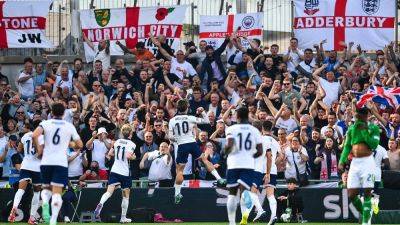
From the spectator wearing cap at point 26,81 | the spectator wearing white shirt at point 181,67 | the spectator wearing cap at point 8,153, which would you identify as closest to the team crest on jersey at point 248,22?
the spectator wearing white shirt at point 181,67

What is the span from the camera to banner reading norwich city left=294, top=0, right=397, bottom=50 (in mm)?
35625

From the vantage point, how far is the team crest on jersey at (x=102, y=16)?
36.6m

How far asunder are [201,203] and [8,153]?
509 centimetres

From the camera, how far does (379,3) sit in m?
35.8

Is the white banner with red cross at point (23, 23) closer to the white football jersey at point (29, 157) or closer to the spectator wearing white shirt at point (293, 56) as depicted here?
the spectator wearing white shirt at point (293, 56)

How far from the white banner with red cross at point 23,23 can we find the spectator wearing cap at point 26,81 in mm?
1456

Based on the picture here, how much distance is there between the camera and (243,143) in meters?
24.0

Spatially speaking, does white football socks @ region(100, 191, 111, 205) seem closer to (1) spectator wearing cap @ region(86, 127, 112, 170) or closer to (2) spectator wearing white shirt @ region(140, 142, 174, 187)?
(2) spectator wearing white shirt @ region(140, 142, 174, 187)

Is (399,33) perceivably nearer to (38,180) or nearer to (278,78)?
(278,78)

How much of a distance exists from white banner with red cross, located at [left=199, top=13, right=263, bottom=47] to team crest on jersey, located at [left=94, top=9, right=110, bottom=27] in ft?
9.01

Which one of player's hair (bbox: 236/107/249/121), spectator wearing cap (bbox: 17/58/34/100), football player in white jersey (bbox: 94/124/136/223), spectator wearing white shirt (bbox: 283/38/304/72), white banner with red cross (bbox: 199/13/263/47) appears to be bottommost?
football player in white jersey (bbox: 94/124/136/223)

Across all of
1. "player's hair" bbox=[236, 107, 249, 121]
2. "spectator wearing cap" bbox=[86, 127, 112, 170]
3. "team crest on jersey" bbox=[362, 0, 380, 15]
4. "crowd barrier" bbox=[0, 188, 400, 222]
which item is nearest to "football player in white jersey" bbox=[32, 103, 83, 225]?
"player's hair" bbox=[236, 107, 249, 121]

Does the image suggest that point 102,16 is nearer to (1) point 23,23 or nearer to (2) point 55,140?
(1) point 23,23

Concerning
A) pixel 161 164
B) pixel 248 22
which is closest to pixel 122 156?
pixel 161 164
